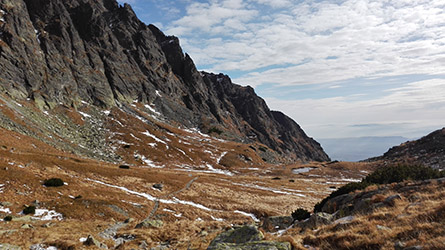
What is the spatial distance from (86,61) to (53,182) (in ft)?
387

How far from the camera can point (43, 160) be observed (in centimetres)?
3691

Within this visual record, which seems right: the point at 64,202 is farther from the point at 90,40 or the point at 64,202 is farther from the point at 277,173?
the point at 90,40

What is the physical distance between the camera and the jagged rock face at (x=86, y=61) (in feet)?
297

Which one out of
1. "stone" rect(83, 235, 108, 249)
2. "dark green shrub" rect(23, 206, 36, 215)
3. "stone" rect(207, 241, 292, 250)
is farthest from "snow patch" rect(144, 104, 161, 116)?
"stone" rect(207, 241, 292, 250)

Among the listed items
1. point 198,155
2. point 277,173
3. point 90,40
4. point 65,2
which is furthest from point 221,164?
point 65,2

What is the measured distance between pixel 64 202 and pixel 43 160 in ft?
54.6

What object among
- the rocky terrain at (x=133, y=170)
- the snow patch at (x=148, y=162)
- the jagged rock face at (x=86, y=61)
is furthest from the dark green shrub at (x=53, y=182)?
the jagged rock face at (x=86, y=61)

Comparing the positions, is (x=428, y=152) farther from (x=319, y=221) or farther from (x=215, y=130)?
(x=319, y=221)

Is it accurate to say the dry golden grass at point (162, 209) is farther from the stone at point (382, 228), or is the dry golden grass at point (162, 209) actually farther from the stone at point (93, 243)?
the stone at point (93, 243)

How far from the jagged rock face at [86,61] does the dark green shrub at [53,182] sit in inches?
2749

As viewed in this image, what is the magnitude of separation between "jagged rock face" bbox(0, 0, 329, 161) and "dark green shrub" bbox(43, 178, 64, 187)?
69827 mm

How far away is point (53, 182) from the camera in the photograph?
28453 mm

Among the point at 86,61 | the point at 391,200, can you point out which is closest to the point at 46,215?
the point at 391,200

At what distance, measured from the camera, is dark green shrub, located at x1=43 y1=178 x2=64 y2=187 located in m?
28.1
